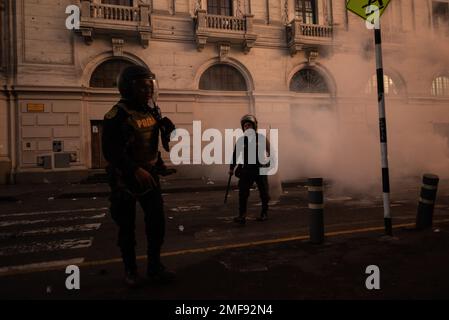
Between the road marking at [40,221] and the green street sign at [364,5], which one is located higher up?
the green street sign at [364,5]

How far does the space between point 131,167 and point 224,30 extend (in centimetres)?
1357

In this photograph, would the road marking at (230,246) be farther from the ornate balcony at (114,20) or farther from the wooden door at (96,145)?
the ornate balcony at (114,20)

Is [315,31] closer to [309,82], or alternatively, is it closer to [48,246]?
[309,82]

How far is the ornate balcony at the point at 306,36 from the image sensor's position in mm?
15461

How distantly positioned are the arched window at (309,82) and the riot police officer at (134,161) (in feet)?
47.9

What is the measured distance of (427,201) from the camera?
4.46 meters

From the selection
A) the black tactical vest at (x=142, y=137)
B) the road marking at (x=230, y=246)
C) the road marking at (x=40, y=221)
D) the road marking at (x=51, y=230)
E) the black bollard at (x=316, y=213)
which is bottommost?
the road marking at (x=230, y=246)

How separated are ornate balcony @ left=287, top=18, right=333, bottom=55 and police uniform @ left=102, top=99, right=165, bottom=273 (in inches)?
560

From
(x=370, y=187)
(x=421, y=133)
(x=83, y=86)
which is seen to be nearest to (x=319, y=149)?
(x=370, y=187)

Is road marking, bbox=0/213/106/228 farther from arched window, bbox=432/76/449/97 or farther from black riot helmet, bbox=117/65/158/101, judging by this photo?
arched window, bbox=432/76/449/97

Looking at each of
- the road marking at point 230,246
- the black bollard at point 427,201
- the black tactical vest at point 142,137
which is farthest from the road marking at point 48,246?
the black bollard at point 427,201

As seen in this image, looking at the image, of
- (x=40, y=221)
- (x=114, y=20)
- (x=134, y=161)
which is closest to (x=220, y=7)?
(x=114, y=20)

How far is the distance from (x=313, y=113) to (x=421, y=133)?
4248 millimetres
